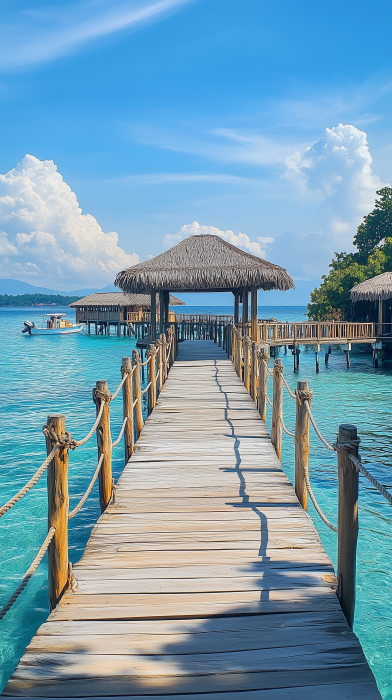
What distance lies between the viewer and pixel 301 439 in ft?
16.1

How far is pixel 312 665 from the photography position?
2537 millimetres

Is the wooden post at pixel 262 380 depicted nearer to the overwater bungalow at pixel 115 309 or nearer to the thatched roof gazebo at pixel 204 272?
the thatched roof gazebo at pixel 204 272

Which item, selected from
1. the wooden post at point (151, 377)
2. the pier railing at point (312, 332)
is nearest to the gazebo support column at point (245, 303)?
the pier railing at point (312, 332)

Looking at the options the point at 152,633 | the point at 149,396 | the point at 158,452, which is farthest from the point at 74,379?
the point at 152,633

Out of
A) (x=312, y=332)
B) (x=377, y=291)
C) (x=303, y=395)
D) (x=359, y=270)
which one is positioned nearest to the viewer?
(x=303, y=395)

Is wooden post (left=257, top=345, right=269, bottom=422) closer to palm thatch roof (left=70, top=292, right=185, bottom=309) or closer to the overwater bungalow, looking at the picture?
palm thatch roof (left=70, top=292, right=185, bottom=309)

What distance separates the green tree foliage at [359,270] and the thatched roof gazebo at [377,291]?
4.43 metres

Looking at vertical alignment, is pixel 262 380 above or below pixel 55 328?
below

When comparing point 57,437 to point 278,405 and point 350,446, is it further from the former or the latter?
point 278,405

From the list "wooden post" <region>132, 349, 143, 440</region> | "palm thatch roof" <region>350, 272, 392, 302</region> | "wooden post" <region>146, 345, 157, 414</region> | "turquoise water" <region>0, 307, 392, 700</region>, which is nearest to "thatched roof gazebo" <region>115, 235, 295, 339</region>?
"turquoise water" <region>0, 307, 392, 700</region>

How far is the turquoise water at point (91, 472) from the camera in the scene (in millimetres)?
5234

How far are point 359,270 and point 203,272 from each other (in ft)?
61.3

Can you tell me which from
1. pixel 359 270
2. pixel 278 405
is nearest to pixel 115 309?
pixel 359 270

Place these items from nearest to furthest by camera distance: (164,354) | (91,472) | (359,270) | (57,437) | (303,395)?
1. (57,437)
2. (303,395)
3. (91,472)
4. (164,354)
5. (359,270)
